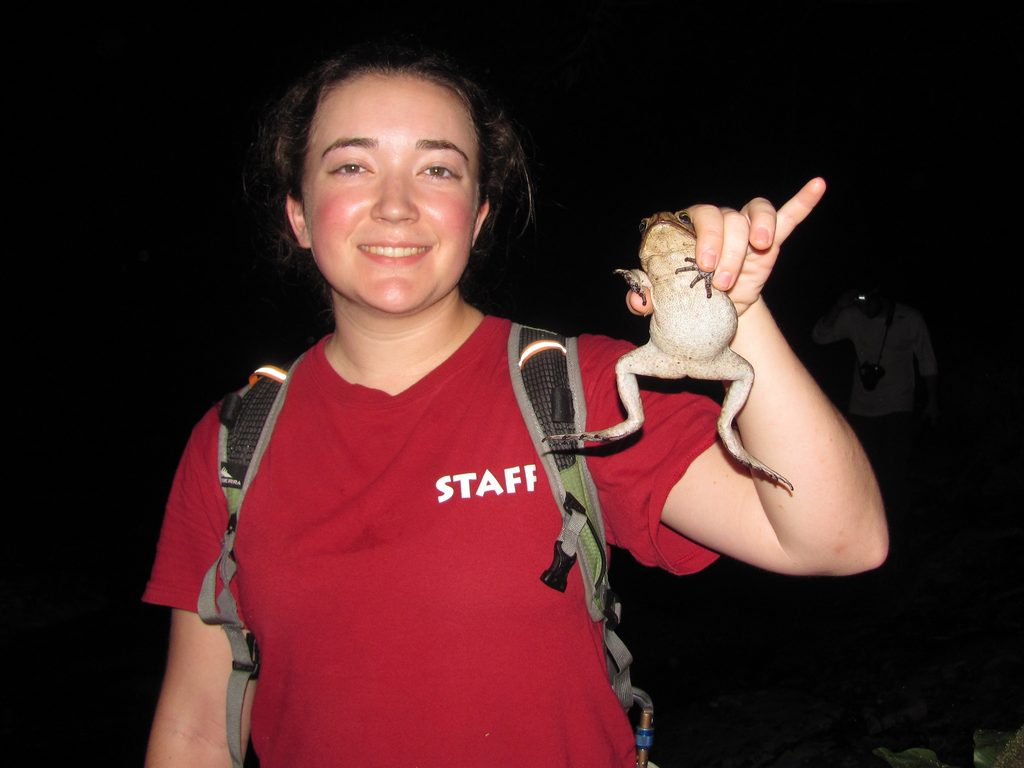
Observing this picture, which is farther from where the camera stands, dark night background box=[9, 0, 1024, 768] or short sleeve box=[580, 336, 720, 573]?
dark night background box=[9, 0, 1024, 768]

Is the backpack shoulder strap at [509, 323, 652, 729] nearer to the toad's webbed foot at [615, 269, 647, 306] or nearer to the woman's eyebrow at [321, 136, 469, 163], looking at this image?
the toad's webbed foot at [615, 269, 647, 306]

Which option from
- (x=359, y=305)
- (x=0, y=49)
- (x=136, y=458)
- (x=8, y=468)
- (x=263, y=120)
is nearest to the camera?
(x=359, y=305)

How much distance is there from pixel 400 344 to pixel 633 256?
1473cm

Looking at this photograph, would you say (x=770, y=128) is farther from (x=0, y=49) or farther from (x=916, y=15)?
(x=0, y=49)

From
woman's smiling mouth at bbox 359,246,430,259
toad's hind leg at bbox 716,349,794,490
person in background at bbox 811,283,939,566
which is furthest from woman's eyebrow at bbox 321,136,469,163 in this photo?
person in background at bbox 811,283,939,566

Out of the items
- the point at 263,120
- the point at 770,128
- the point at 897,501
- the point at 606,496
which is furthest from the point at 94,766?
the point at 770,128

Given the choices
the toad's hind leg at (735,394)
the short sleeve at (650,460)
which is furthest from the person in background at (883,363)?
the toad's hind leg at (735,394)

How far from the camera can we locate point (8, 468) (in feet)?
35.0

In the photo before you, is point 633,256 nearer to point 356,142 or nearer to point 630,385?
point 356,142

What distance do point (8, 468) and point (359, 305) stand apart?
38.3 ft

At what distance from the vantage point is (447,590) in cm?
165

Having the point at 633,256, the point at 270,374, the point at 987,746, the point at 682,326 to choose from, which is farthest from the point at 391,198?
the point at 633,256

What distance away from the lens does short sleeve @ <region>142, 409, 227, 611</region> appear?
6.46 ft

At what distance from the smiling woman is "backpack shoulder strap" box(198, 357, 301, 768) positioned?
0.03m
